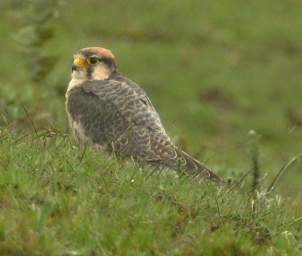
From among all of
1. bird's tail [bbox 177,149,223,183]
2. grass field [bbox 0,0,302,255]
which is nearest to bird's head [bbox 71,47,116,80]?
grass field [bbox 0,0,302,255]

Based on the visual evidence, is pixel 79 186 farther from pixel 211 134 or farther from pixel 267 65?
pixel 267 65

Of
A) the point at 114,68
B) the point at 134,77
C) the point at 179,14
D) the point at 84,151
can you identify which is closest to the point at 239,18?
the point at 179,14

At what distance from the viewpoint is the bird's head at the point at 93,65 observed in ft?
34.8

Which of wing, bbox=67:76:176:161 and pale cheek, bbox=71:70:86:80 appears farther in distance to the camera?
pale cheek, bbox=71:70:86:80

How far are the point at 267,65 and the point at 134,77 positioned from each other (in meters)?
4.27

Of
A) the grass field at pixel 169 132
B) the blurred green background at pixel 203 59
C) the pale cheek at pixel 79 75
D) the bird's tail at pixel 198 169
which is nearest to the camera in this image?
the grass field at pixel 169 132

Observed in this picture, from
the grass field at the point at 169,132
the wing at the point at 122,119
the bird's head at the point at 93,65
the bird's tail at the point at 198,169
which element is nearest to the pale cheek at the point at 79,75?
the bird's head at the point at 93,65

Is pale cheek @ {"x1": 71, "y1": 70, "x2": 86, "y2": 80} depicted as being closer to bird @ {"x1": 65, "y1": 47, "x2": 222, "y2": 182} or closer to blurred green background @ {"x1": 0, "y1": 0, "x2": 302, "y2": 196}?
bird @ {"x1": 65, "y1": 47, "x2": 222, "y2": 182}

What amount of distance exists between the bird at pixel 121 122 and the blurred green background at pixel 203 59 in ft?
23.7

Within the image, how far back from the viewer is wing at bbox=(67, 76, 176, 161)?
9.51 meters

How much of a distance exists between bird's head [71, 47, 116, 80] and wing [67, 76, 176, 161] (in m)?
0.39

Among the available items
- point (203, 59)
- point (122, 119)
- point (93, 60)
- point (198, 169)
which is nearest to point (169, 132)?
point (93, 60)

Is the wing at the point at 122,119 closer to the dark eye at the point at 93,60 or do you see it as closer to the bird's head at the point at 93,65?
the bird's head at the point at 93,65

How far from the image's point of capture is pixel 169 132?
1209 cm
